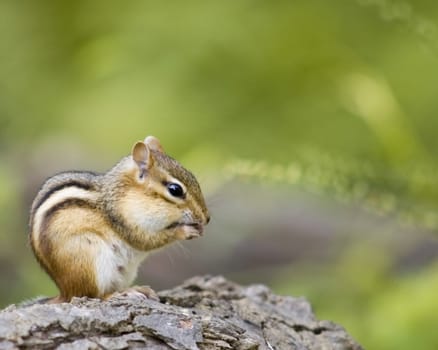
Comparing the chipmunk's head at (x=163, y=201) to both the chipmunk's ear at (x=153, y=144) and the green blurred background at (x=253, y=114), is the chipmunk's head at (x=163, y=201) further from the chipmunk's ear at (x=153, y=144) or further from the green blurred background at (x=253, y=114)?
the green blurred background at (x=253, y=114)

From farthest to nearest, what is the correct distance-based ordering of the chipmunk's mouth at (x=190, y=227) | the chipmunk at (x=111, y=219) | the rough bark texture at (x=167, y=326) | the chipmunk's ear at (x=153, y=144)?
the chipmunk's ear at (x=153, y=144), the chipmunk's mouth at (x=190, y=227), the chipmunk at (x=111, y=219), the rough bark texture at (x=167, y=326)

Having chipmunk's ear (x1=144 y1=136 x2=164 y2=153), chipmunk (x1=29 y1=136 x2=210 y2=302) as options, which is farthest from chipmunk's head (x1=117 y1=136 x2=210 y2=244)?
chipmunk's ear (x1=144 y1=136 x2=164 y2=153)

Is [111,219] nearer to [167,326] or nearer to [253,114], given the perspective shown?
[167,326]

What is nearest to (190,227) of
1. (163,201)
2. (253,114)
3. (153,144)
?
(163,201)

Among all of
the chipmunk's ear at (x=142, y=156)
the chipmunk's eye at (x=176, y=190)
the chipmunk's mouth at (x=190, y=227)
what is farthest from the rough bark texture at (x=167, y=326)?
the chipmunk's ear at (x=142, y=156)

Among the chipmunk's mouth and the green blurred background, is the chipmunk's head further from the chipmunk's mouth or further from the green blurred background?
the green blurred background

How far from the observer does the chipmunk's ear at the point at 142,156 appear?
348 centimetres

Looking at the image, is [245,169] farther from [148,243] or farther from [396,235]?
[396,235]

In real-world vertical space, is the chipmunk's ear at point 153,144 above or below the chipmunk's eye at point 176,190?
above

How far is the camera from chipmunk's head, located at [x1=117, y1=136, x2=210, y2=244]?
339 cm

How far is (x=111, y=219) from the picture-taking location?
→ 3.33 meters

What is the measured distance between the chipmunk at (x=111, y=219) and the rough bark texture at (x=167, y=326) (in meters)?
0.19

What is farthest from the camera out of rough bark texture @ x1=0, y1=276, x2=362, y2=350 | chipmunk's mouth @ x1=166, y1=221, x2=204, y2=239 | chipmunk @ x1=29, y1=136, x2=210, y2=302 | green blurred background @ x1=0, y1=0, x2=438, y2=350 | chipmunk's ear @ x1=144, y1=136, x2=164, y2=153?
green blurred background @ x1=0, y1=0, x2=438, y2=350

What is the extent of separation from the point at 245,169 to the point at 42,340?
1.17 metres
